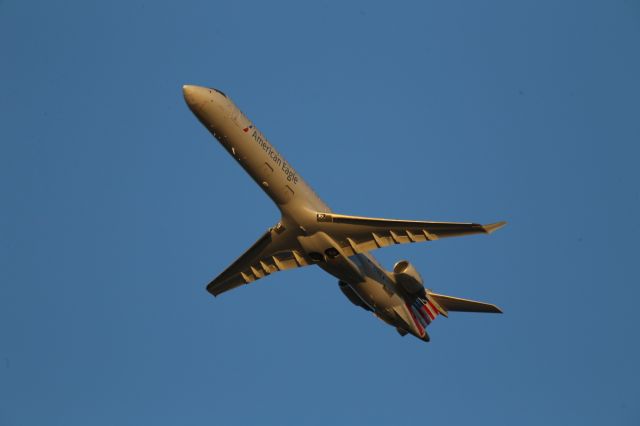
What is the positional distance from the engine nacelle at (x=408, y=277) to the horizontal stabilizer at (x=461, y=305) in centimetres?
186

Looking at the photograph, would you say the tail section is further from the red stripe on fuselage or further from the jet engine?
the jet engine

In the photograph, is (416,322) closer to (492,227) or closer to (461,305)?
(461,305)

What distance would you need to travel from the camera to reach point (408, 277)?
114 ft

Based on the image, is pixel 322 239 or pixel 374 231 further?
pixel 322 239

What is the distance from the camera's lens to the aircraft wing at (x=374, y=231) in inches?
1214

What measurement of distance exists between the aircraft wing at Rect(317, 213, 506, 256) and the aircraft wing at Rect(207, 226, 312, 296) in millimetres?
2040

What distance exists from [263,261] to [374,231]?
6070 mm

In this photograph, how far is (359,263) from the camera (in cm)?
3353

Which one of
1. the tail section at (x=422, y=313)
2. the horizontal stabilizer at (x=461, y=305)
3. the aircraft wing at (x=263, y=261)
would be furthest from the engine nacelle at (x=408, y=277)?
the aircraft wing at (x=263, y=261)

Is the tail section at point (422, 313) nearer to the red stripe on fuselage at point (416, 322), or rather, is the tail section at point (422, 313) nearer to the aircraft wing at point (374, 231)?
the red stripe on fuselage at point (416, 322)

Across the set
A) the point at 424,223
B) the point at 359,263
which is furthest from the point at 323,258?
the point at 424,223

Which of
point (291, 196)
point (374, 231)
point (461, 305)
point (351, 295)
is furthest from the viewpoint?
point (461, 305)

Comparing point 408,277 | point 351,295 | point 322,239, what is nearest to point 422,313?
point 408,277

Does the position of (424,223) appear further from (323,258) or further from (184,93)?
(184,93)
